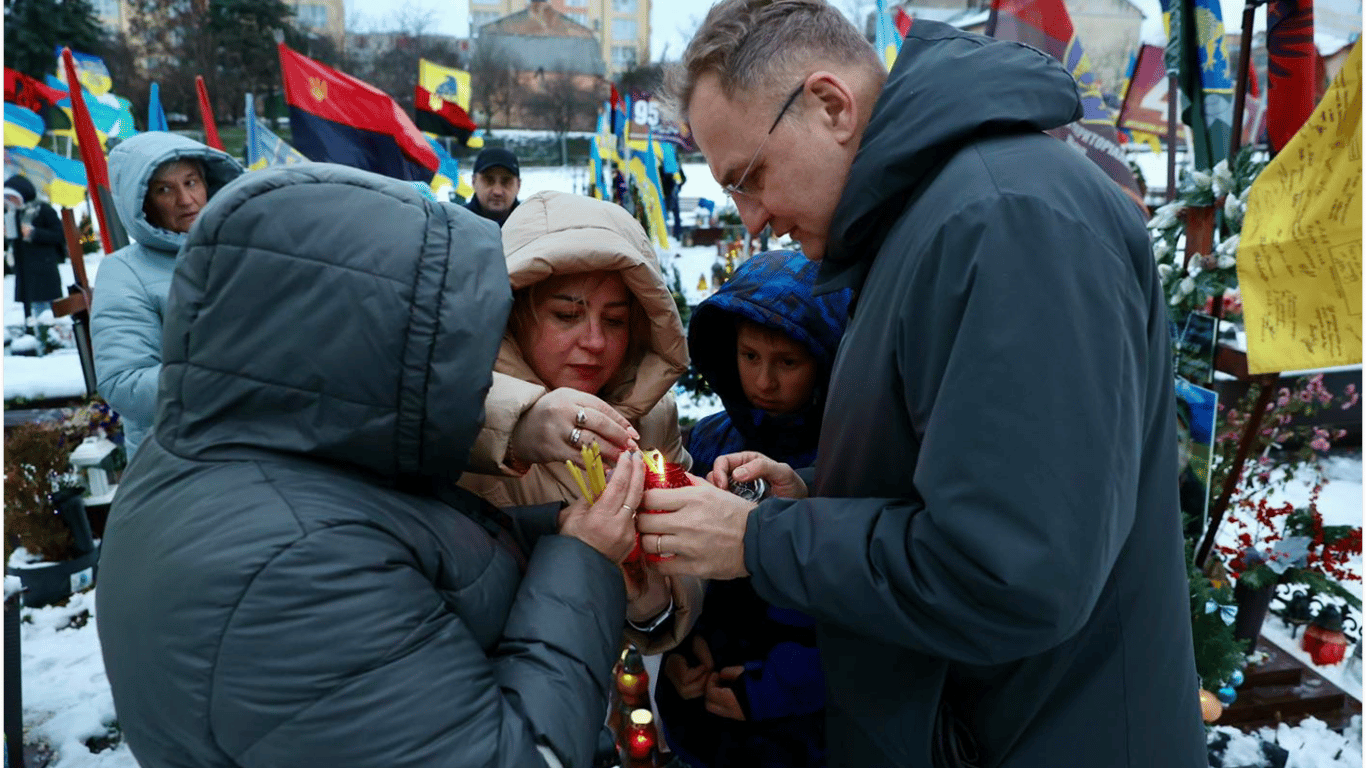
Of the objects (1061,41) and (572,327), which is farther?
(1061,41)

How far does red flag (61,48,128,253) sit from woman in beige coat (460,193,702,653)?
4712mm

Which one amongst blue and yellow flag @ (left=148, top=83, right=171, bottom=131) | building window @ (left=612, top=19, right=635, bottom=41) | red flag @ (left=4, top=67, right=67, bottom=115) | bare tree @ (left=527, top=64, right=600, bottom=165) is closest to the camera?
blue and yellow flag @ (left=148, top=83, right=171, bottom=131)

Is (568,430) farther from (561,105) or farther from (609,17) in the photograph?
(609,17)

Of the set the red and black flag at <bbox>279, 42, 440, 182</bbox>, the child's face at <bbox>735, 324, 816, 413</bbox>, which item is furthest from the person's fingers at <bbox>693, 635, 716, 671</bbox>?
the red and black flag at <bbox>279, 42, 440, 182</bbox>

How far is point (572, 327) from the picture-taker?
2074 millimetres

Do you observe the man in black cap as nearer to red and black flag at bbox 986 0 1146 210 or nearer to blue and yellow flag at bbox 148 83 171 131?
red and black flag at bbox 986 0 1146 210

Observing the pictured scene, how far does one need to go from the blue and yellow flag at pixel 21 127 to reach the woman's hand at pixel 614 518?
1264cm

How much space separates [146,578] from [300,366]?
12.4 inches

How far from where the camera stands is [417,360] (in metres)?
1.12

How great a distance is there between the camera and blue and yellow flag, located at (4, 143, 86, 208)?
1007 cm

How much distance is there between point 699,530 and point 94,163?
19.2 feet

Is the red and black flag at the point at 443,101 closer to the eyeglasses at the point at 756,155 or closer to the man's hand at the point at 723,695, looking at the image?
the man's hand at the point at 723,695

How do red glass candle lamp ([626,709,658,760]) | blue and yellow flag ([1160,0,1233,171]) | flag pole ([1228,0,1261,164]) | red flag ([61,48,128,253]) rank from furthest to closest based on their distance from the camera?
red flag ([61,48,128,253]), blue and yellow flag ([1160,0,1233,171]), flag pole ([1228,0,1261,164]), red glass candle lamp ([626,709,658,760])

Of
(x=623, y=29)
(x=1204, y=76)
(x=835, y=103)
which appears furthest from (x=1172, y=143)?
(x=623, y=29)
